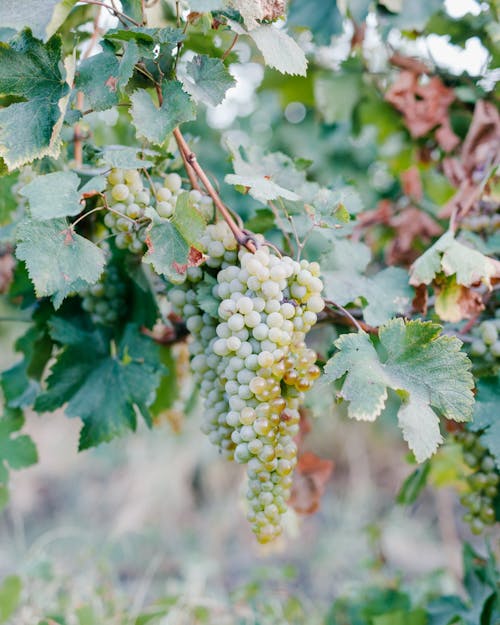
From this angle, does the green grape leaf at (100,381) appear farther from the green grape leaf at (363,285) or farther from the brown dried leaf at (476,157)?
the brown dried leaf at (476,157)

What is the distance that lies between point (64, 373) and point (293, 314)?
0.46m

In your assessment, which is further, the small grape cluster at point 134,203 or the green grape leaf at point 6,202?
the green grape leaf at point 6,202

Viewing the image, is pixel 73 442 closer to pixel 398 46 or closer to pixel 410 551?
pixel 410 551

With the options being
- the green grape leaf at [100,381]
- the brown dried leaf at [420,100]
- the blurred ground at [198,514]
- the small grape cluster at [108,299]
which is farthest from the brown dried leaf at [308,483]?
the blurred ground at [198,514]

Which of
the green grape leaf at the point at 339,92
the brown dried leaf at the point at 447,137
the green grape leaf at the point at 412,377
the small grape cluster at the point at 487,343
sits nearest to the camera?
the green grape leaf at the point at 412,377

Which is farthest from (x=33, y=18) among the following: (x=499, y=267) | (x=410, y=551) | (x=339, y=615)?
(x=410, y=551)

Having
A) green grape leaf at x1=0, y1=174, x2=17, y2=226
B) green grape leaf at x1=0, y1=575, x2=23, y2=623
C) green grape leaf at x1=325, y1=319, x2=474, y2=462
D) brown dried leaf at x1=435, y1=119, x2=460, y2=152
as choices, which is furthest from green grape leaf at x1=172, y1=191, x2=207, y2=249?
green grape leaf at x1=0, y1=575, x2=23, y2=623

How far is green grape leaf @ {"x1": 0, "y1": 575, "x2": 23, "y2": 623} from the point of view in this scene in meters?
1.20

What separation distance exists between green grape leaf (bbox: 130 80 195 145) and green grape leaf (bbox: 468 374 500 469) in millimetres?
574

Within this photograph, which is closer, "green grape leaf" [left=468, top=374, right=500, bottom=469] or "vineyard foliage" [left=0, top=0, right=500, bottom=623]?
"vineyard foliage" [left=0, top=0, right=500, bottom=623]

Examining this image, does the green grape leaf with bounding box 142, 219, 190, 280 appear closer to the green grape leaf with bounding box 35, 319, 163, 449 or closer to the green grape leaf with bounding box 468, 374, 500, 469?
the green grape leaf with bounding box 35, 319, 163, 449

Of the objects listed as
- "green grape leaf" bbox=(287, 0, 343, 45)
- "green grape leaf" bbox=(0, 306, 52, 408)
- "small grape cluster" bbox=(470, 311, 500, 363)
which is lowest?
"green grape leaf" bbox=(0, 306, 52, 408)

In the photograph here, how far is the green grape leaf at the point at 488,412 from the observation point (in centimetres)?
84

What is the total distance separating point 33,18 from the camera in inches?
26.5
